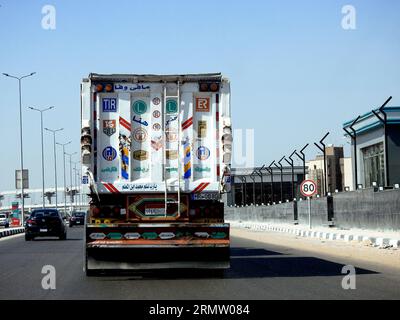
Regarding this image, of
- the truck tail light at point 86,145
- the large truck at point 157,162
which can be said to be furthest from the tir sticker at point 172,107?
the truck tail light at point 86,145

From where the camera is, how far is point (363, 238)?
31.8 m

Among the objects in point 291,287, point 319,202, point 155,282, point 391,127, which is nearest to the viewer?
point 291,287

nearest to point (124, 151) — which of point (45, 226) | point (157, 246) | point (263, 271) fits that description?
point (157, 246)

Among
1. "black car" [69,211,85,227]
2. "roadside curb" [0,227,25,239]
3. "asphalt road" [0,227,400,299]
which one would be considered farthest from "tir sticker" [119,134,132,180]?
"black car" [69,211,85,227]

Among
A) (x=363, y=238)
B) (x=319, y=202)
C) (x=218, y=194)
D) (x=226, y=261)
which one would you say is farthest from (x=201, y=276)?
(x=319, y=202)

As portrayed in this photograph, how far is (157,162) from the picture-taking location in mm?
16234

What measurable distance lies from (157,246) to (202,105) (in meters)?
2.94

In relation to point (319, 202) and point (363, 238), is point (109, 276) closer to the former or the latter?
point (363, 238)

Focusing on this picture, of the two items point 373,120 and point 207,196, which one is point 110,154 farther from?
point 373,120

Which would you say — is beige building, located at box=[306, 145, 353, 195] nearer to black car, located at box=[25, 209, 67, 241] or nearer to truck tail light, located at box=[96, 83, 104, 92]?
black car, located at box=[25, 209, 67, 241]

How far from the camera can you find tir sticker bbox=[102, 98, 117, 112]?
53.4 feet

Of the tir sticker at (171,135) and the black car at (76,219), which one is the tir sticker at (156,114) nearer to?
the tir sticker at (171,135)

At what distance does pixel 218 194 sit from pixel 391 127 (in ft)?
151

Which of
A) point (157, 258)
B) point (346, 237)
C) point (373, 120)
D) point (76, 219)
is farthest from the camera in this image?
point (76, 219)
